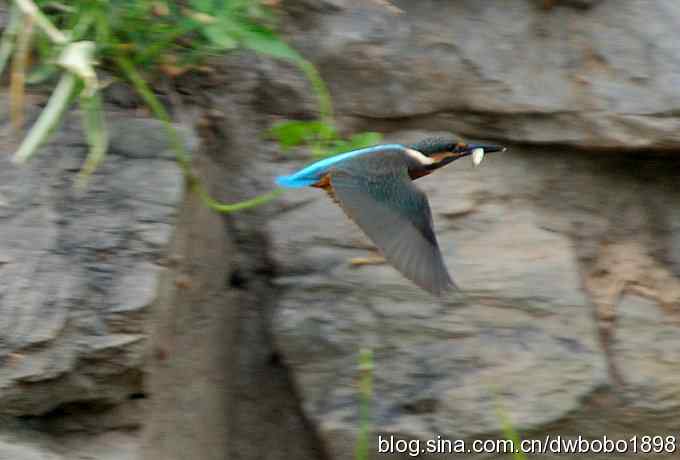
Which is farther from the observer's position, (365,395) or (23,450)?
(365,395)

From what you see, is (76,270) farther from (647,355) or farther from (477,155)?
(647,355)

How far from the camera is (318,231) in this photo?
2236 mm

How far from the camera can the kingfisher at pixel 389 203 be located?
1.96 metres

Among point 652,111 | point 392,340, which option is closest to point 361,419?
point 392,340

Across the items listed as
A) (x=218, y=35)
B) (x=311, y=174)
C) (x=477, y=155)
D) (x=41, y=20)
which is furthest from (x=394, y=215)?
(x=41, y=20)

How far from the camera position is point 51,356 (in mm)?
1868

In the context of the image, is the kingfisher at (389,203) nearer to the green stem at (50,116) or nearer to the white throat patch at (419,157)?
the white throat patch at (419,157)

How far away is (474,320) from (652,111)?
22.7 inches

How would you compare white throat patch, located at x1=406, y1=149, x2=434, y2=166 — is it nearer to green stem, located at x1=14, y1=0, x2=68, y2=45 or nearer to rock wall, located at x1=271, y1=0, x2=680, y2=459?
rock wall, located at x1=271, y1=0, x2=680, y2=459

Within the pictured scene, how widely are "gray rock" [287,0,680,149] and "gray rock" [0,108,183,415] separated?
0.47 meters

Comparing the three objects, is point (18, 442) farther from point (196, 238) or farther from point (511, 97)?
point (511, 97)

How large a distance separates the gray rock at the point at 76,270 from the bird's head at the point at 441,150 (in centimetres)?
47

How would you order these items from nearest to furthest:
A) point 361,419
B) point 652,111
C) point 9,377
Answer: point 9,377, point 361,419, point 652,111

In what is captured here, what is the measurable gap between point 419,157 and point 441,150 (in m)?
0.04
